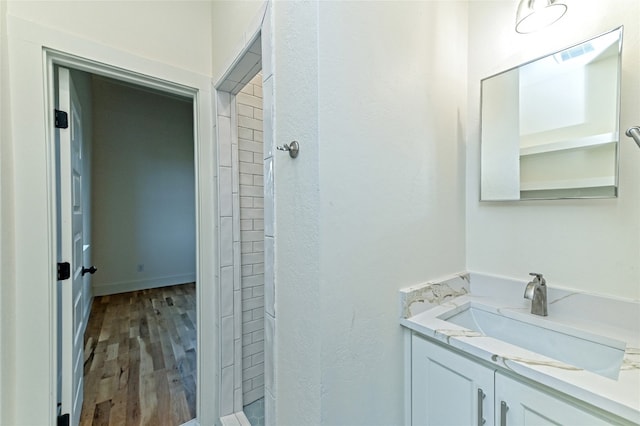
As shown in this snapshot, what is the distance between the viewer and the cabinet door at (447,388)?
825 millimetres

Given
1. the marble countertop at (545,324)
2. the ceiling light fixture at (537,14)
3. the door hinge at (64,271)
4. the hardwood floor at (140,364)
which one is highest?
the ceiling light fixture at (537,14)

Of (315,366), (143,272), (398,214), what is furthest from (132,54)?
(143,272)

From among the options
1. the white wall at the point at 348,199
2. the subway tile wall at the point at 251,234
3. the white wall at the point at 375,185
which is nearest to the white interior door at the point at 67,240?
the subway tile wall at the point at 251,234

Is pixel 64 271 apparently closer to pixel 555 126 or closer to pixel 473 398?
pixel 473 398

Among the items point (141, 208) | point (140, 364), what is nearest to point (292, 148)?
point (140, 364)

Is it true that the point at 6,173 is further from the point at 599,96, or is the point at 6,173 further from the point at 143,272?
the point at 143,272

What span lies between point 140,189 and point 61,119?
3.58m

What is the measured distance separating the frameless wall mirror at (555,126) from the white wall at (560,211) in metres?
0.03

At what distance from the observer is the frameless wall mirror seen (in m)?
0.97

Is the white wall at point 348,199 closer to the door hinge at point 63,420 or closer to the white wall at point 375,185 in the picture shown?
the white wall at point 375,185

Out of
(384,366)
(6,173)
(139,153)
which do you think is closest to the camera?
(384,366)

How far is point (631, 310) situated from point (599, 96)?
762 millimetres

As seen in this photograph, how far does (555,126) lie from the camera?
1.10 metres

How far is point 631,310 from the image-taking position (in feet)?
3.00
